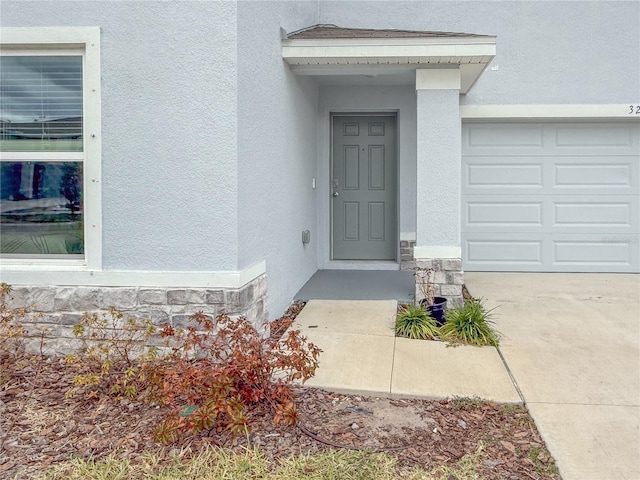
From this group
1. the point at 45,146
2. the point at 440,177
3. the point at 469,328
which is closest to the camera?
the point at 45,146

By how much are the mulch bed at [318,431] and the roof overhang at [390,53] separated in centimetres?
340

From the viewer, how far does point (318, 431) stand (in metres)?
3.09

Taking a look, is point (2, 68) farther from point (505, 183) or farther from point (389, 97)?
point (505, 183)

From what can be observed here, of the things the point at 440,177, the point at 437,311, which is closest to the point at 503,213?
the point at 440,177

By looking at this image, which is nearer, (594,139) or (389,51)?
(389,51)

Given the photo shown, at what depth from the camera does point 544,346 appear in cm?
474

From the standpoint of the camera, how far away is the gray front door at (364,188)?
8148mm

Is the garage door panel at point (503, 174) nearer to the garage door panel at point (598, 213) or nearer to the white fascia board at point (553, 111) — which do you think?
the garage door panel at point (598, 213)

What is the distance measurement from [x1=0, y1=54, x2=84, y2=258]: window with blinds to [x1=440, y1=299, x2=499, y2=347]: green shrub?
3303mm

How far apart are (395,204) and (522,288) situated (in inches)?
86.2

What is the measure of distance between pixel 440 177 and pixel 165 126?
2.90m

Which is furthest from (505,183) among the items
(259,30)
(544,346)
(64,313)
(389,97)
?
(64,313)

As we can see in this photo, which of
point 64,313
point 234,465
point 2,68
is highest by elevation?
point 2,68

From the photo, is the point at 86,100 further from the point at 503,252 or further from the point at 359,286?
the point at 503,252
